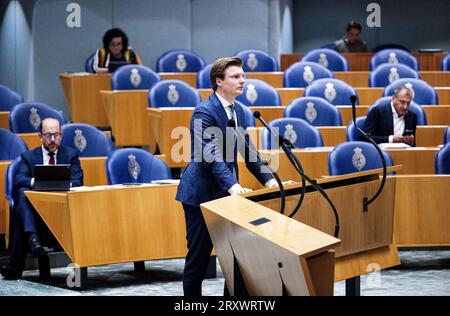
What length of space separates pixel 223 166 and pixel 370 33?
11.5 m

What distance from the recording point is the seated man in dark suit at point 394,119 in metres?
8.49

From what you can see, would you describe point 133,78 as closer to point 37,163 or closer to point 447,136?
point 37,163

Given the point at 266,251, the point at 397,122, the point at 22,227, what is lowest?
the point at 22,227

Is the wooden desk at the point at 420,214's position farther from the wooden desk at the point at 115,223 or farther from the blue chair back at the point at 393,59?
the blue chair back at the point at 393,59

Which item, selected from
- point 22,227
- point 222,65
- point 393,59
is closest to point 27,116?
point 22,227

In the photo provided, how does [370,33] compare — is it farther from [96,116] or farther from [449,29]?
[96,116]

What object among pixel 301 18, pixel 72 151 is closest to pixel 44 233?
pixel 72 151

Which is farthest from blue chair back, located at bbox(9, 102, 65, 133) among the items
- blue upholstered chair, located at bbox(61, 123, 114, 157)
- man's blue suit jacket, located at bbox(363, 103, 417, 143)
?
man's blue suit jacket, located at bbox(363, 103, 417, 143)

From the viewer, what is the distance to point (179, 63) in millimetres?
11758

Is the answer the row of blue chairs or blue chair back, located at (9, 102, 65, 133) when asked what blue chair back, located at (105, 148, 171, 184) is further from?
the row of blue chairs

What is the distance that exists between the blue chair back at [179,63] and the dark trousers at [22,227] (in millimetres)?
4993

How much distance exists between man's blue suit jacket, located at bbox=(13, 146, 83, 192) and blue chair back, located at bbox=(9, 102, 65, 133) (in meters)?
1.58

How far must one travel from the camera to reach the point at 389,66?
11047 millimetres

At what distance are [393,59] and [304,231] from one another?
339 inches
